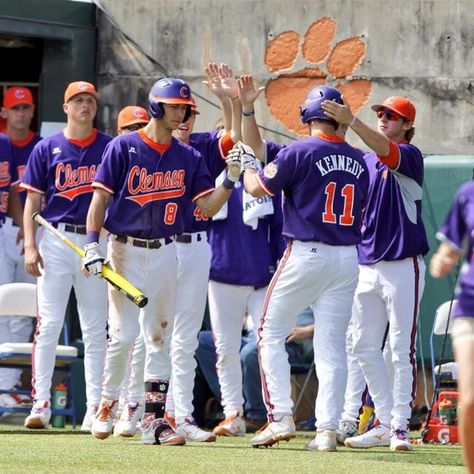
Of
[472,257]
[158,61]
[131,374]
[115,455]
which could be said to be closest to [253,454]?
[115,455]

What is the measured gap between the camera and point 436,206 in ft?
42.2

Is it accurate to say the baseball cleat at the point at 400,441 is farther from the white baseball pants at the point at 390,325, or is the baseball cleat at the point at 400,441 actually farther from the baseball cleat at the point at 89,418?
the baseball cleat at the point at 89,418

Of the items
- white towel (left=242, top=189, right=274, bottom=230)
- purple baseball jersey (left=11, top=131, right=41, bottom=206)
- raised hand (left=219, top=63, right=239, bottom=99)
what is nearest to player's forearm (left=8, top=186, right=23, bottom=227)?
purple baseball jersey (left=11, top=131, right=41, bottom=206)

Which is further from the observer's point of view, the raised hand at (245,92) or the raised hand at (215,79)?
the raised hand at (215,79)

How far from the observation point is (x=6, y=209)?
12.8 metres

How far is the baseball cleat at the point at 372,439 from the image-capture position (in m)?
9.55

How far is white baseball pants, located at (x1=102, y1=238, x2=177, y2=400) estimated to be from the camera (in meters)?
9.16

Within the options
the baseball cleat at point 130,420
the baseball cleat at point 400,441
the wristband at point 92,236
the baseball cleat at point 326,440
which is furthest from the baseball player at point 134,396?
the baseball cleat at point 400,441

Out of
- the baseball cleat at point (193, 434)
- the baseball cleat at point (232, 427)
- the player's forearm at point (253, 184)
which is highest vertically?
the player's forearm at point (253, 184)

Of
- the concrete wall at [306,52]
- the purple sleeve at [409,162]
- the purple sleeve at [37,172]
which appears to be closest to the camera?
the purple sleeve at [409,162]

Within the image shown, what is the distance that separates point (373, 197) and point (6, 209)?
170 inches

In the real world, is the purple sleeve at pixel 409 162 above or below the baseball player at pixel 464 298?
above

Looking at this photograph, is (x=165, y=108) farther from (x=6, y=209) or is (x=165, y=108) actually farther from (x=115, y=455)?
(x=6, y=209)

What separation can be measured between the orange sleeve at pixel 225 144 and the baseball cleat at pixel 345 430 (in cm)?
214
